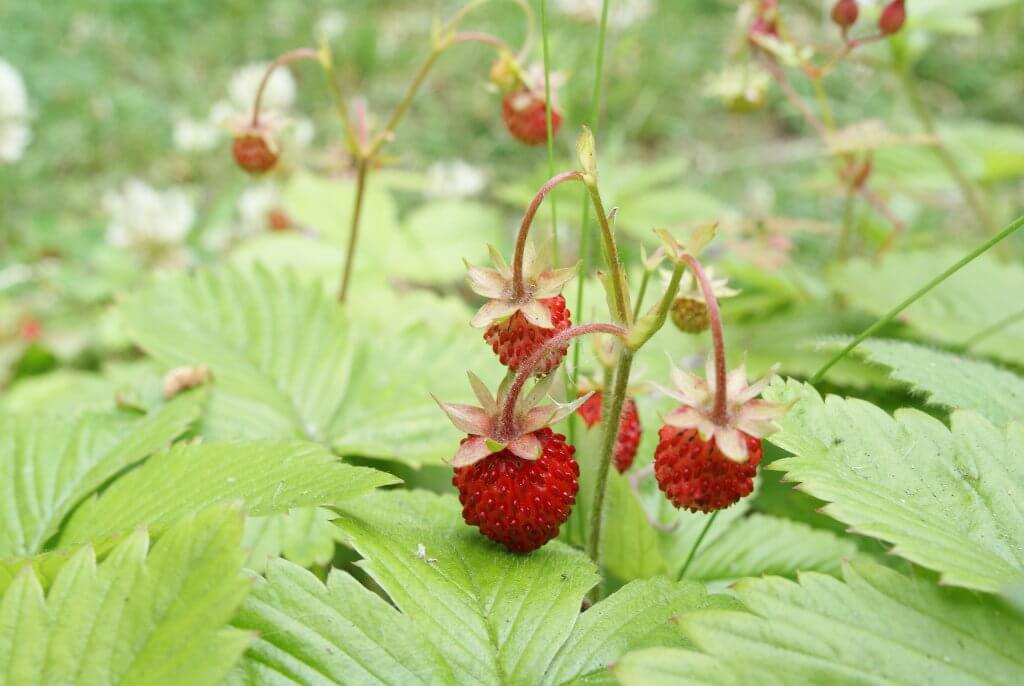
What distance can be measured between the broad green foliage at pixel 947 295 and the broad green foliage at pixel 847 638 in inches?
35.5

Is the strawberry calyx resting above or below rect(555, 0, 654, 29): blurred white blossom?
below

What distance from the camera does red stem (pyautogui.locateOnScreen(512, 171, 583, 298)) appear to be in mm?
864

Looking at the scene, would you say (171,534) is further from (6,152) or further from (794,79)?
(794,79)

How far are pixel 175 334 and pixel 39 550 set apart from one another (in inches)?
23.8

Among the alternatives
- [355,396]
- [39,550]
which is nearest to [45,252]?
[355,396]

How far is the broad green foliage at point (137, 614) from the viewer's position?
70cm

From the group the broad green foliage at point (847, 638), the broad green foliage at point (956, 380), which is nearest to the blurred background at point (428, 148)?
the broad green foliage at point (956, 380)

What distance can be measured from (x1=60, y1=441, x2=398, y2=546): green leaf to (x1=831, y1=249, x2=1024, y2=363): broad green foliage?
1.15 metres

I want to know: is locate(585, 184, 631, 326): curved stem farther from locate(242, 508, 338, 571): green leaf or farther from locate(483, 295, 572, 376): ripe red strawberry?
locate(242, 508, 338, 571): green leaf

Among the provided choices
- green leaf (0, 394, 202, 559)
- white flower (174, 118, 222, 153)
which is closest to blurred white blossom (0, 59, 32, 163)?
white flower (174, 118, 222, 153)

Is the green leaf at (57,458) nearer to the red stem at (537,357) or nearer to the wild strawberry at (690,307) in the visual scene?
the red stem at (537,357)

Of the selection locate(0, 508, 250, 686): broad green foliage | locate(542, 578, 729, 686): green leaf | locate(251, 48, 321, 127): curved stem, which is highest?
locate(251, 48, 321, 127): curved stem

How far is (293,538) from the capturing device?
1207 millimetres

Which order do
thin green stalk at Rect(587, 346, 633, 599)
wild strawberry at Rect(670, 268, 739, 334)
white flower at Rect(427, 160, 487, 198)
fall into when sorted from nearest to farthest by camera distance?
1. thin green stalk at Rect(587, 346, 633, 599)
2. wild strawberry at Rect(670, 268, 739, 334)
3. white flower at Rect(427, 160, 487, 198)
